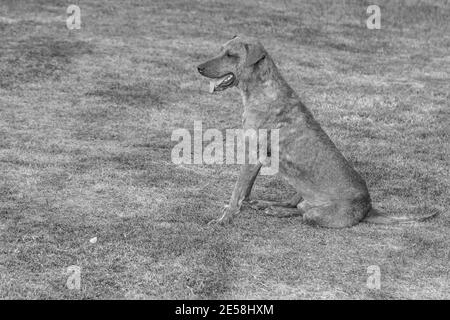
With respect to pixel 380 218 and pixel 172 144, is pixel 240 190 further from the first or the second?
pixel 172 144

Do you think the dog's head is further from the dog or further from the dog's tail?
the dog's tail

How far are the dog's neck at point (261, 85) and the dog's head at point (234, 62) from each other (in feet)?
0.21

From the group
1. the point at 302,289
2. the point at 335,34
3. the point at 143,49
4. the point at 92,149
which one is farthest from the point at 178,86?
the point at 302,289

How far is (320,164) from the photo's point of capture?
9.07 m

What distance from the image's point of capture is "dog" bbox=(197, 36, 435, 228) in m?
9.05

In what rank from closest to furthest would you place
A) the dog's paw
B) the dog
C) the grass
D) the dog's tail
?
1. the grass
2. the dog
3. the dog's paw
4. the dog's tail

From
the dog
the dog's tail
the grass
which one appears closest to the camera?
the grass

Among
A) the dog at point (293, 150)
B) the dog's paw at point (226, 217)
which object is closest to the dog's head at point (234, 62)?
the dog at point (293, 150)

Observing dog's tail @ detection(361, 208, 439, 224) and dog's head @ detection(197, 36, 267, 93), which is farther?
dog's tail @ detection(361, 208, 439, 224)

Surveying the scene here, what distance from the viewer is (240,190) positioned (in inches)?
361

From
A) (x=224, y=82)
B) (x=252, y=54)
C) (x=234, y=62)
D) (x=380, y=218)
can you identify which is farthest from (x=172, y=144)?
(x=380, y=218)

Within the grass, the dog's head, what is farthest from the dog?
the grass

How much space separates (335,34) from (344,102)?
245 inches

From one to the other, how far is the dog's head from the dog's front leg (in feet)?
3.28
